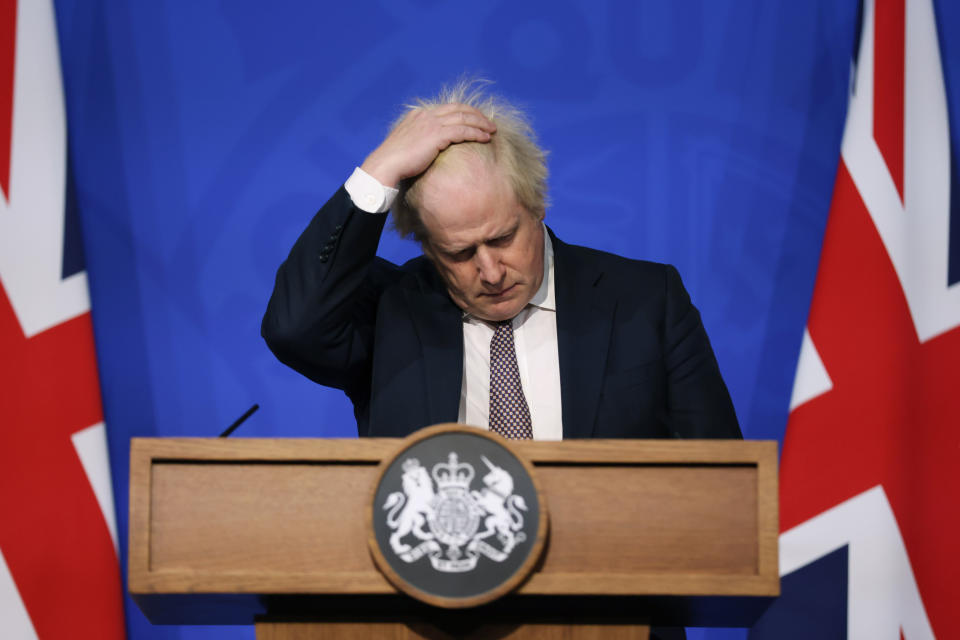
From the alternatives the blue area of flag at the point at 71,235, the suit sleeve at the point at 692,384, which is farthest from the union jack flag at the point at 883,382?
the blue area of flag at the point at 71,235

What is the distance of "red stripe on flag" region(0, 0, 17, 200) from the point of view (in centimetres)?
231

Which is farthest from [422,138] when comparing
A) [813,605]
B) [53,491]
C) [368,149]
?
[813,605]

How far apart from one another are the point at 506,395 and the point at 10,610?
4.28 ft

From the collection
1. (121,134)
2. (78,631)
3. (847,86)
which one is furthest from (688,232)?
(78,631)

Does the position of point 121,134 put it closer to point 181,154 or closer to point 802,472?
point 181,154

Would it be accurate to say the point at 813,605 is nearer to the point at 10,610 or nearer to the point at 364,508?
the point at 364,508

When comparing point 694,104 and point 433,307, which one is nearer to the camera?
point 433,307

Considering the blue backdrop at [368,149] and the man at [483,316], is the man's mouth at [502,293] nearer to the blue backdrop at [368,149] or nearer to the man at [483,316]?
the man at [483,316]

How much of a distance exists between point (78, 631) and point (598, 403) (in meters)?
1.42

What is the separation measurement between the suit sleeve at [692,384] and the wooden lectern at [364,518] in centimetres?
56

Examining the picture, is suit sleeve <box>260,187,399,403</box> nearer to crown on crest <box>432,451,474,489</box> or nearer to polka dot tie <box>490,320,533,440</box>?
polka dot tie <box>490,320,533,440</box>

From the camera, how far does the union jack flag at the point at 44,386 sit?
2.25 m

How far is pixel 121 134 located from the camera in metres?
2.62

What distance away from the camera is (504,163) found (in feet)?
5.47
